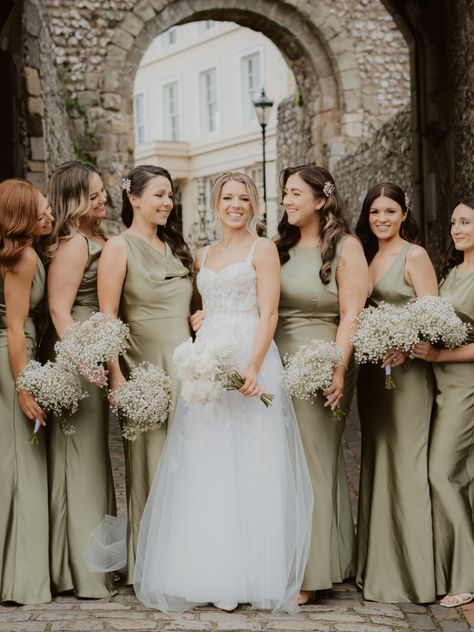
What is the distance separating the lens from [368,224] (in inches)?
206

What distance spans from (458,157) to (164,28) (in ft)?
37.1

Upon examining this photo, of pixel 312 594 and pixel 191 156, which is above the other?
pixel 191 156

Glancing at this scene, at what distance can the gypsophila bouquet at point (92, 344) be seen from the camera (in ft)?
15.0

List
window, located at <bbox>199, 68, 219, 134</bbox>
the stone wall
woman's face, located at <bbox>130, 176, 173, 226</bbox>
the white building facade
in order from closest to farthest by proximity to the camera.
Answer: woman's face, located at <bbox>130, 176, 173, 226</bbox> → the stone wall → the white building facade → window, located at <bbox>199, 68, 219, 134</bbox>

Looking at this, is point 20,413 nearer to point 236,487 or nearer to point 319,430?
point 236,487

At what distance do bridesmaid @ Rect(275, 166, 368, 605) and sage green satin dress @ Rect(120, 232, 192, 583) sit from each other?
546 millimetres

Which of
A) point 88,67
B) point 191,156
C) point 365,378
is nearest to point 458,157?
point 365,378

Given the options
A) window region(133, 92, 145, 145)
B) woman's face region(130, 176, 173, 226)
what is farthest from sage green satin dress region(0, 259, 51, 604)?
window region(133, 92, 145, 145)

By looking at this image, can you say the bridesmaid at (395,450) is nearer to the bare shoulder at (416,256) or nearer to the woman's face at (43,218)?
the bare shoulder at (416,256)

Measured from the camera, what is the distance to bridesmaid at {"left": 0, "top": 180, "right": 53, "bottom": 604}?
4688mm

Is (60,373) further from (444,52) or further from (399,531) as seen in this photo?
(444,52)

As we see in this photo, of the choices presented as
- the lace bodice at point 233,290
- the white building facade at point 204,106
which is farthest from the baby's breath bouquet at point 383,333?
the white building facade at point 204,106

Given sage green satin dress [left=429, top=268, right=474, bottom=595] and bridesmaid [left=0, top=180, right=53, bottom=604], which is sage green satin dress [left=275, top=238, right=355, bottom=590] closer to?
sage green satin dress [left=429, top=268, right=474, bottom=595]

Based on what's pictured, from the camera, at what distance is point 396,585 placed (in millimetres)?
4812
